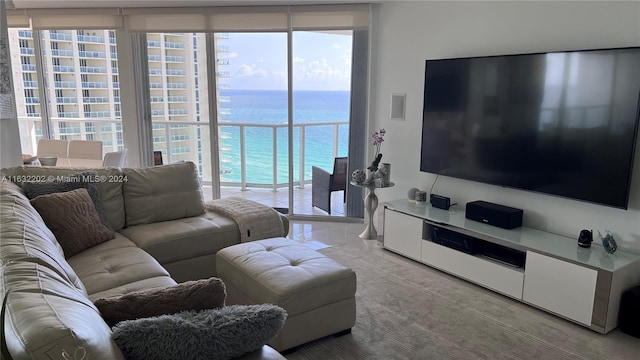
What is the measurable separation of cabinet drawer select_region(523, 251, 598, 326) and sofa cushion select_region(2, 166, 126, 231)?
285 centimetres

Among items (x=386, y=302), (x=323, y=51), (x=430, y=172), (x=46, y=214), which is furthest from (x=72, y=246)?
(x=323, y=51)

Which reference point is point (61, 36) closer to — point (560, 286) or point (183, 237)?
point (183, 237)

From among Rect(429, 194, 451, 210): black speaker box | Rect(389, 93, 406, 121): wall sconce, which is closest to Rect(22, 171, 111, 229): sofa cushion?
Rect(429, 194, 451, 210): black speaker box

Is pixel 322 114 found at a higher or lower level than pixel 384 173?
higher

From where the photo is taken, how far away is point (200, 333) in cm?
125

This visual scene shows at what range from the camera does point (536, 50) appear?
3.21 meters

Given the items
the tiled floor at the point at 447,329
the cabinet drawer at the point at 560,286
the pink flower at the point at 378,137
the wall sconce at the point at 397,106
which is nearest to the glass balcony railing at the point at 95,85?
the pink flower at the point at 378,137

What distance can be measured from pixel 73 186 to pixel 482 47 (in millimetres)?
3223

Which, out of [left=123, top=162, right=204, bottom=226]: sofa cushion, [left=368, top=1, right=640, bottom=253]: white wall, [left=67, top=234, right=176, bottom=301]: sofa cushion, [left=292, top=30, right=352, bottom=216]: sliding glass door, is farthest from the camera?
[left=292, top=30, right=352, bottom=216]: sliding glass door

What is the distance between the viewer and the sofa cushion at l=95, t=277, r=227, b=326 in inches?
54.7

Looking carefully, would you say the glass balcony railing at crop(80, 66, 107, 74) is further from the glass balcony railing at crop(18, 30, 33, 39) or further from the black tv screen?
the black tv screen

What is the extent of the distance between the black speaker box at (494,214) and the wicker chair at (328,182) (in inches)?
69.3

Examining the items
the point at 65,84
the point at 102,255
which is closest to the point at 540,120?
the point at 102,255

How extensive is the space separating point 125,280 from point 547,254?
2.53 m
